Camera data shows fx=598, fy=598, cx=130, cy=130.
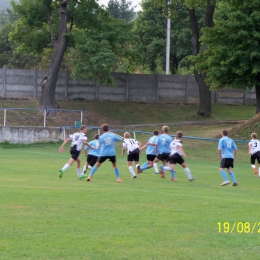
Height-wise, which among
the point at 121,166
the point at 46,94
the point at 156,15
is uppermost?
the point at 156,15

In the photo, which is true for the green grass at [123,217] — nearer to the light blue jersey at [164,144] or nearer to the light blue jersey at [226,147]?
the light blue jersey at [226,147]

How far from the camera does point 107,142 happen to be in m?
18.7

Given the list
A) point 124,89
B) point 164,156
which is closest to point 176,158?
point 164,156

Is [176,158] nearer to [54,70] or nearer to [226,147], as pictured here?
[226,147]

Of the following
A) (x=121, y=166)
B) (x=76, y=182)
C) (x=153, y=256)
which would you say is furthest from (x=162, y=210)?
(x=121, y=166)

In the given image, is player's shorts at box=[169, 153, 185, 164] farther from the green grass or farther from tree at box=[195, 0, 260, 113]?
tree at box=[195, 0, 260, 113]

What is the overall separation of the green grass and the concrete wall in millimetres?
27766

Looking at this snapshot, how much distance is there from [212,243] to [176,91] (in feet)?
139

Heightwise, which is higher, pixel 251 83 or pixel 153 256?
pixel 251 83

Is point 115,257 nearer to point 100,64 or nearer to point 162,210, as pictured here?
point 162,210

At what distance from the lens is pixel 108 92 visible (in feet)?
163

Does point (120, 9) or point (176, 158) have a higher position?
point (120, 9)
